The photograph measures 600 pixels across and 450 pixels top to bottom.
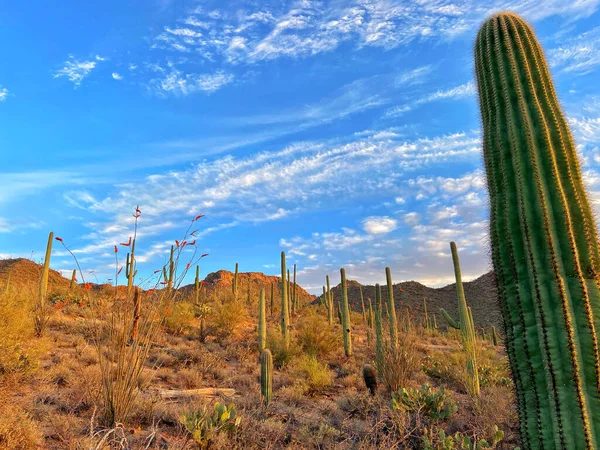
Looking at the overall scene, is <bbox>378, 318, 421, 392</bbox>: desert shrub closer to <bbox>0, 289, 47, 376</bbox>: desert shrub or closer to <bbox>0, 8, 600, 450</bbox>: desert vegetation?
<bbox>0, 8, 600, 450</bbox>: desert vegetation

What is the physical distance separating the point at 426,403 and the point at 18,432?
5.13m

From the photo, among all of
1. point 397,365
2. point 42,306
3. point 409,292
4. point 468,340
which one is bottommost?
point 397,365

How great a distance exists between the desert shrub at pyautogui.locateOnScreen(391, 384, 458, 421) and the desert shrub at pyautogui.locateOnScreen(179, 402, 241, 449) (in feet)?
7.72

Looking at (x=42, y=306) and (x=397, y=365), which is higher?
(x=42, y=306)

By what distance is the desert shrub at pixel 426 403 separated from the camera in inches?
229

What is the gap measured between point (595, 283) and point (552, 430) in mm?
1185

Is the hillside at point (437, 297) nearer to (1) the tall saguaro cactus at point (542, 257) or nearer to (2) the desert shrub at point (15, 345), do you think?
(2) the desert shrub at point (15, 345)

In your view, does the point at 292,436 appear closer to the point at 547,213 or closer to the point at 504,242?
the point at 504,242

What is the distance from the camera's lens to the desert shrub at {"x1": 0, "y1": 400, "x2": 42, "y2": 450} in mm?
4090

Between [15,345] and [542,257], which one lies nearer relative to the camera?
[542,257]

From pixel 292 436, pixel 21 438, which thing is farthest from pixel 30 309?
pixel 292 436

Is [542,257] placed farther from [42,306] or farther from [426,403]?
[42,306]

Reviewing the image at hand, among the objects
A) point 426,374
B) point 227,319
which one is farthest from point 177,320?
point 426,374

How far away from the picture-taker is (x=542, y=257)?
10.8 feet
